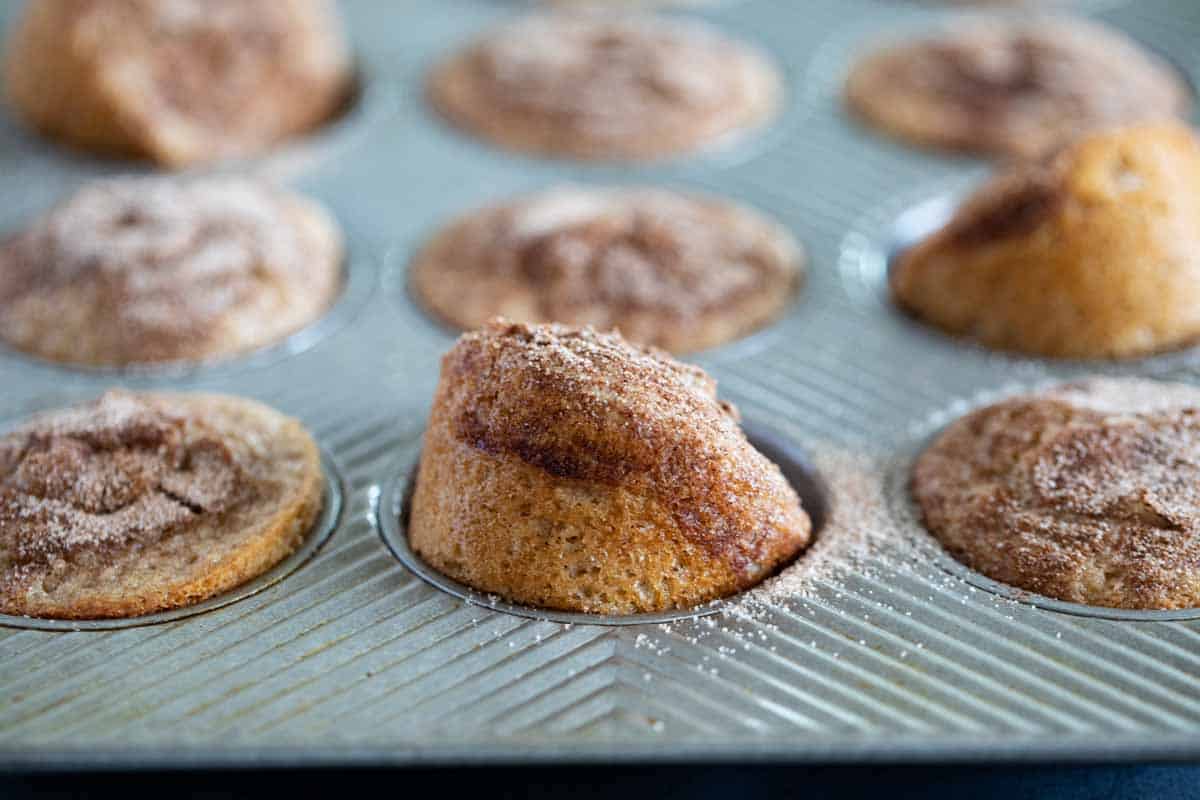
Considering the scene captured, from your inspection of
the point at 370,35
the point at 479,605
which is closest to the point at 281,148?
the point at 370,35

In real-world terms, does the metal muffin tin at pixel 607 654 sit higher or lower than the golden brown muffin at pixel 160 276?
lower

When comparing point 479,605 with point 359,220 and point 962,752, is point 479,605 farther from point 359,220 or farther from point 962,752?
point 359,220

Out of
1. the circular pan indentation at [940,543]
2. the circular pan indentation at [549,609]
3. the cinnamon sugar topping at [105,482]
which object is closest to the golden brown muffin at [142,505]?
the cinnamon sugar topping at [105,482]

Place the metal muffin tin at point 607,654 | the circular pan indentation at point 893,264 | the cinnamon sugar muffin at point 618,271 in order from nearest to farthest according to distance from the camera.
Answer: the metal muffin tin at point 607,654
the circular pan indentation at point 893,264
the cinnamon sugar muffin at point 618,271

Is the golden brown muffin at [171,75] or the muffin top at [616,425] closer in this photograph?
the muffin top at [616,425]

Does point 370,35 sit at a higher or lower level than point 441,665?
higher

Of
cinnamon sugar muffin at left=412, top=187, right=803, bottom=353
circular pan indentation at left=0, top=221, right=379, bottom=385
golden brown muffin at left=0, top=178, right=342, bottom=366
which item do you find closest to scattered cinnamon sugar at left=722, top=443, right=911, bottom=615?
cinnamon sugar muffin at left=412, top=187, right=803, bottom=353

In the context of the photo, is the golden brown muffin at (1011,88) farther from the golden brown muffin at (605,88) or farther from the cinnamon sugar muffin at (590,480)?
the cinnamon sugar muffin at (590,480)
